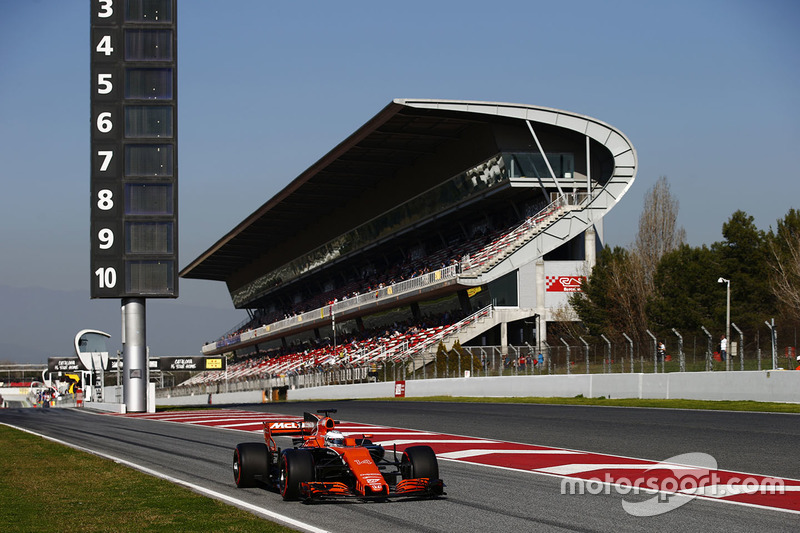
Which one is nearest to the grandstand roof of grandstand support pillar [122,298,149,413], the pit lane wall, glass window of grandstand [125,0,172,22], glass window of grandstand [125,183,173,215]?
the pit lane wall

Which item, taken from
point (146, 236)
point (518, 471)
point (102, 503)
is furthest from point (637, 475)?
point (146, 236)

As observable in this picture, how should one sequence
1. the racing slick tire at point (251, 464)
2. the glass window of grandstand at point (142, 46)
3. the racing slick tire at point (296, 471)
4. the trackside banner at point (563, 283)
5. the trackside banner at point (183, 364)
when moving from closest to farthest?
the racing slick tire at point (296, 471) → the racing slick tire at point (251, 464) → the glass window of grandstand at point (142, 46) → the trackside banner at point (563, 283) → the trackside banner at point (183, 364)

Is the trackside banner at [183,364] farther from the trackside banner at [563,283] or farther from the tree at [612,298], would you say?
the tree at [612,298]

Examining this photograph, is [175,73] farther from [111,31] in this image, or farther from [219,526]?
[219,526]

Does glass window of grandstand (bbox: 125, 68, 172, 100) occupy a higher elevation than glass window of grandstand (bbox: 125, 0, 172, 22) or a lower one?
lower

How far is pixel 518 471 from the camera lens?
40.7ft

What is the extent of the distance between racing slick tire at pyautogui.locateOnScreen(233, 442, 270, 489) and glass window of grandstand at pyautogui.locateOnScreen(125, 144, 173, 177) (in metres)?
23.5

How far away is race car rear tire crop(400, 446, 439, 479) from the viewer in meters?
10.1

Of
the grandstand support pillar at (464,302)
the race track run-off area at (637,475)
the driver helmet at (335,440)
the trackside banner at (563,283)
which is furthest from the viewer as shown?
the grandstand support pillar at (464,302)

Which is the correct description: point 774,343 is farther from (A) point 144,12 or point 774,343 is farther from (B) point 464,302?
(B) point 464,302

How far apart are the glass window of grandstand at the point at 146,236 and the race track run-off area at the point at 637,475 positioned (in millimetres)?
17844

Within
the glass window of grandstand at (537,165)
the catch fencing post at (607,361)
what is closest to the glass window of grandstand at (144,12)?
the catch fencing post at (607,361)

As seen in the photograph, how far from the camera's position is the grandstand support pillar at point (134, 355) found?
34.1 meters

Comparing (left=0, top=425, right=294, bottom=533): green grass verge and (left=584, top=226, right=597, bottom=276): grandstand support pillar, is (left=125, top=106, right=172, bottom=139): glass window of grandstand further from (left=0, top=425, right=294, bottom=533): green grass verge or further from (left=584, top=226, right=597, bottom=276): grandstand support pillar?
(left=584, top=226, right=597, bottom=276): grandstand support pillar
